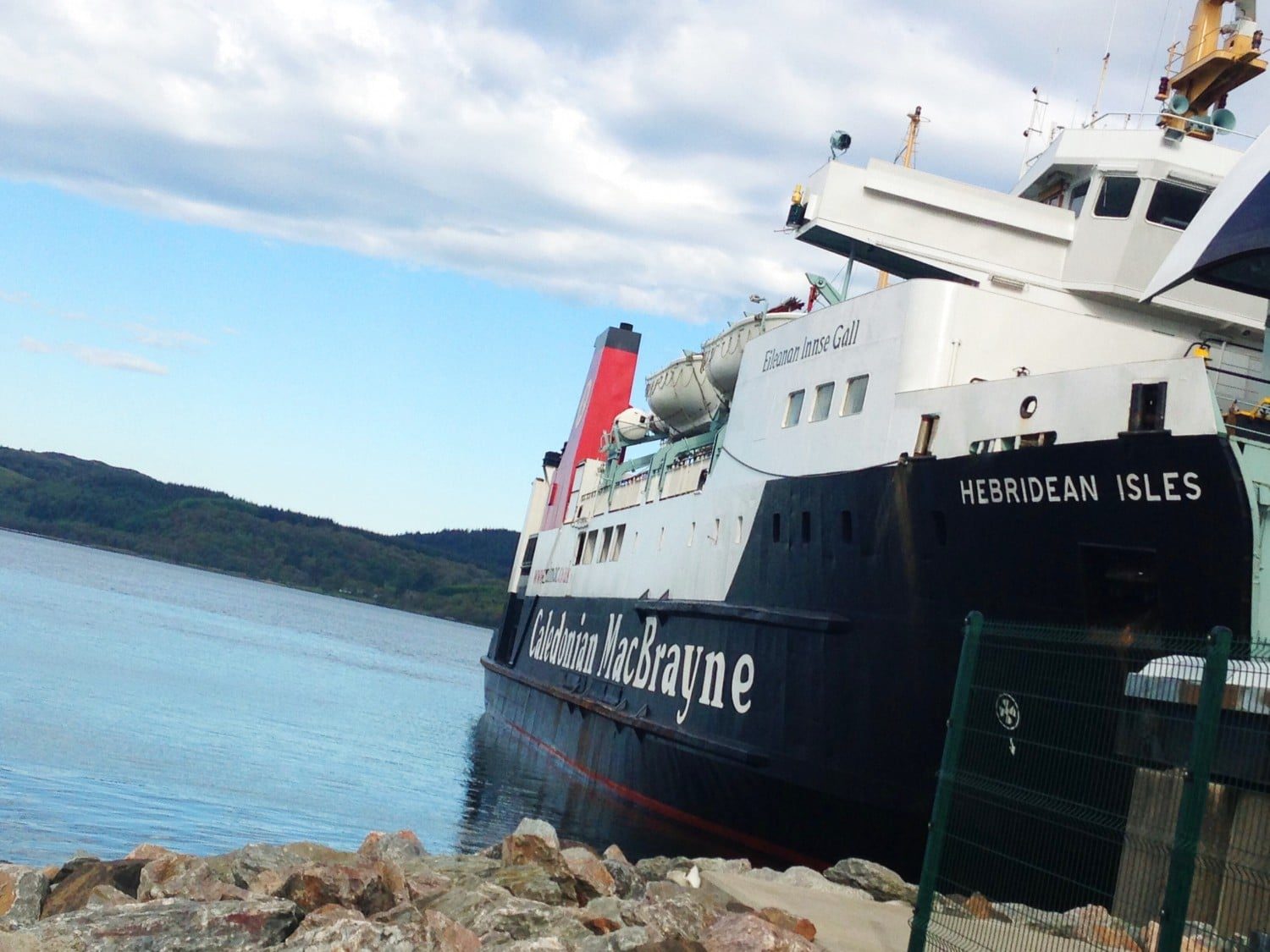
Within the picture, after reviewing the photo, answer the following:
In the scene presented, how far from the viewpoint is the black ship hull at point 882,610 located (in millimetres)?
8703

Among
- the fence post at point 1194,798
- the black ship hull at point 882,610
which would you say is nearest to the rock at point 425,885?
the black ship hull at point 882,610

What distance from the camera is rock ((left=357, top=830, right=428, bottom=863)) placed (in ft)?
33.0

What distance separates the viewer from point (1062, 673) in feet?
25.5

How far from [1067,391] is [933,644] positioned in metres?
2.19

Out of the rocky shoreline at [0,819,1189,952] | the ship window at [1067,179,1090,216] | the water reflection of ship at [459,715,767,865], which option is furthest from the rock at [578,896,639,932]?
the ship window at [1067,179,1090,216]

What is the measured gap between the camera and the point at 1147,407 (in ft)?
28.9

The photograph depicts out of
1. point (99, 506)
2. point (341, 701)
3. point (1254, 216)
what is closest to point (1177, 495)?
point (1254, 216)

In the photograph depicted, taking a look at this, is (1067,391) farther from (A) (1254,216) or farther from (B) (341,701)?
(B) (341,701)

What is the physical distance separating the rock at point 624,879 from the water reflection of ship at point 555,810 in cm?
363

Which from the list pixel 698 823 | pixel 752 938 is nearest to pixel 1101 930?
pixel 752 938

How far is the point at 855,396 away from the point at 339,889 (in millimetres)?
6727

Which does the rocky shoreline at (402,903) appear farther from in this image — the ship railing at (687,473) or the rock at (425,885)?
the ship railing at (687,473)

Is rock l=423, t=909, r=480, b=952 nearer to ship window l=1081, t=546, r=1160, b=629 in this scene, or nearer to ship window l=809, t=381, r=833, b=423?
ship window l=1081, t=546, r=1160, b=629

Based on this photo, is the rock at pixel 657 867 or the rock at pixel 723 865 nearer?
the rock at pixel 657 867
